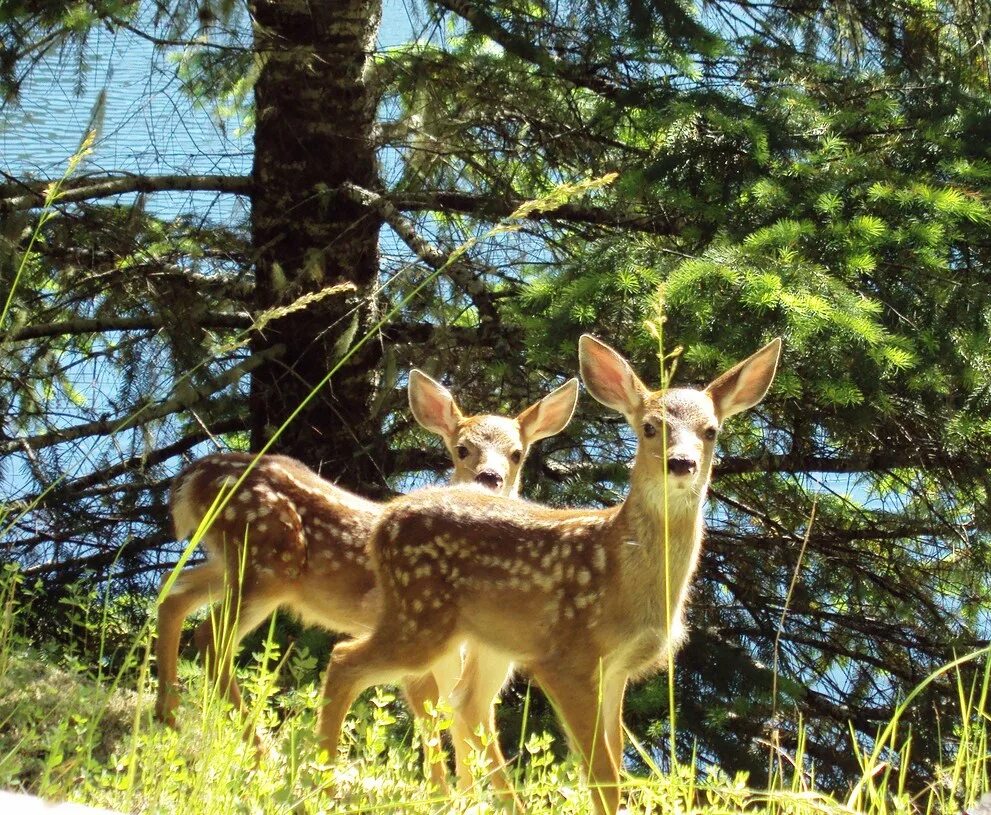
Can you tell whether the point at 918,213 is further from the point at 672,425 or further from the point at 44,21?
the point at 44,21

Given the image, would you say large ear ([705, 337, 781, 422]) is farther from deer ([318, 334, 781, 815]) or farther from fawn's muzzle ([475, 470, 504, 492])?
fawn's muzzle ([475, 470, 504, 492])

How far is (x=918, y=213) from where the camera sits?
5.82 metres

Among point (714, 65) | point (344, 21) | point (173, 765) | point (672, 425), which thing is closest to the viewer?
point (173, 765)

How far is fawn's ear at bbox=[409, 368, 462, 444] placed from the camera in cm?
686

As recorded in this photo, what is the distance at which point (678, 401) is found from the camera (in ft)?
17.0

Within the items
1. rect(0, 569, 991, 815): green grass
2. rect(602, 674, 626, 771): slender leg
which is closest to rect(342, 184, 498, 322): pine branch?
rect(602, 674, 626, 771): slender leg

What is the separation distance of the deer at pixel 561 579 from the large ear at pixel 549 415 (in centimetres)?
137

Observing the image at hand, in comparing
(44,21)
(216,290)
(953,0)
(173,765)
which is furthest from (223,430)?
(173,765)

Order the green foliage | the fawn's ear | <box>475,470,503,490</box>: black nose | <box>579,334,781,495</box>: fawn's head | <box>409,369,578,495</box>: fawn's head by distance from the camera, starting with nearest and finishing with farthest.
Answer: <box>579,334,781,495</box>: fawn's head < the green foliage < <box>475,470,503,490</box>: black nose < <box>409,369,578,495</box>: fawn's head < the fawn's ear

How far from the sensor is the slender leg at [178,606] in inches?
228

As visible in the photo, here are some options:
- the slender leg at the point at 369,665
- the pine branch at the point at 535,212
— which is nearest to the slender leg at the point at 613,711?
the slender leg at the point at 369,665

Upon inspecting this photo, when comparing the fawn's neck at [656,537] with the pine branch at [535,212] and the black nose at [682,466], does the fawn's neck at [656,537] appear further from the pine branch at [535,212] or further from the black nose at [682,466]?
the pine branch at [535,212]

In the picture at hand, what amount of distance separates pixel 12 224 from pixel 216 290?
140 cm

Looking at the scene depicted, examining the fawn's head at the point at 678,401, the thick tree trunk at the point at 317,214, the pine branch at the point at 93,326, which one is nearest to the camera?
the fawn's head at the point at 678,401
